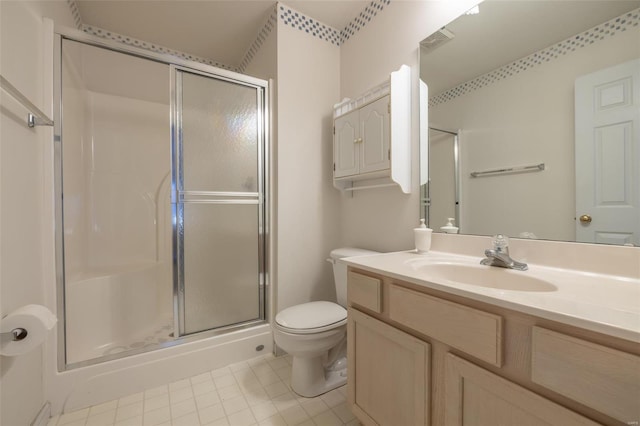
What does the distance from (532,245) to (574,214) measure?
0.59 feet

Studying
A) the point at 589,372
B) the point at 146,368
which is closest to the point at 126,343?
the point at 146,368

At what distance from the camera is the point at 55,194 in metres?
1.35

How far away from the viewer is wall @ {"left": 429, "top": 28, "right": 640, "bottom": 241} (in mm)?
966

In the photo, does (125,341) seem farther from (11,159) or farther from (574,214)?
(574,214)

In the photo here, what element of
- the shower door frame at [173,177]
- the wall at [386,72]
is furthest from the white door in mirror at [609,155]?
the shower door frame at [173,177]

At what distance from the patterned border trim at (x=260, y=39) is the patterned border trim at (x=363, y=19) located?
0.57 metres

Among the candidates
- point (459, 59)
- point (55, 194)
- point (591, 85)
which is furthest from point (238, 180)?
point (591, 85)

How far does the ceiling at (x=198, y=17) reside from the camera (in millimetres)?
1829

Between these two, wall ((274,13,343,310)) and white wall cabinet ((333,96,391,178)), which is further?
wall ((274,13,343,310))

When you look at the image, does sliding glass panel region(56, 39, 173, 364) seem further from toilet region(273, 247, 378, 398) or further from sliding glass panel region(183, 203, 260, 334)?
toilet region(273, 247, 378, 398)

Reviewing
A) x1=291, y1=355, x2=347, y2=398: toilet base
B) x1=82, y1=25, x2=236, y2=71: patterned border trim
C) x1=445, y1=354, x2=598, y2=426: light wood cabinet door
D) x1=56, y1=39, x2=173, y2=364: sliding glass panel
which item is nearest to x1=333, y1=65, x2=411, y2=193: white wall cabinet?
x1=445, y1=354, x2=598, y2=426: light wood cabinet door

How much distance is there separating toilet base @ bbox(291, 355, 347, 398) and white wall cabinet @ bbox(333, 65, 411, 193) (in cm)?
114

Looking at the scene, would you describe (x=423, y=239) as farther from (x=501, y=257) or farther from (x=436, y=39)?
(x=436, y=39)

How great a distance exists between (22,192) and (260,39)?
1857mm
